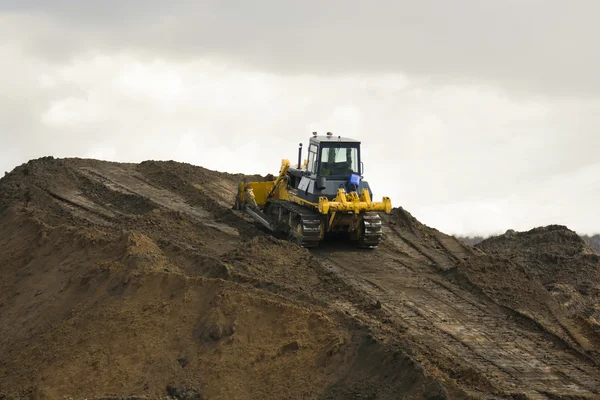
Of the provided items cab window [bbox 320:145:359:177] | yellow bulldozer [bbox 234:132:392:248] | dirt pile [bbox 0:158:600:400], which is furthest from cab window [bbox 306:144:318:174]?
dirt pile [bbox 0:158:600:400]

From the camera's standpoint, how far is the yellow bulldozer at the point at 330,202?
21.8 m

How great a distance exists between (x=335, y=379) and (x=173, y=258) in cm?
612

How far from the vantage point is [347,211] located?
21.9 meters

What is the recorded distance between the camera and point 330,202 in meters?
21.8

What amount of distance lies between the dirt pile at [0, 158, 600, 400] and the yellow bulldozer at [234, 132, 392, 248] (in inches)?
22.7

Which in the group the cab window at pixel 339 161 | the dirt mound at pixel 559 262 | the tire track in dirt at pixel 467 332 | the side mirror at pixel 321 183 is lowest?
the tire track in dirt at pixel 467 332

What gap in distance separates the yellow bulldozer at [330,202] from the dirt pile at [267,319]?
58cm

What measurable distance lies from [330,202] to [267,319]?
21.4 ft

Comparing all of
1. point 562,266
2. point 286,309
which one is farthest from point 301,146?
point 286,309

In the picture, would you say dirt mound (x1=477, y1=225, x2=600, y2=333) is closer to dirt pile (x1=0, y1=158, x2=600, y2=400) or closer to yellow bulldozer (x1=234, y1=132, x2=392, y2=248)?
dirt pile (x1=0, y1=158, x2=600, y2=400)

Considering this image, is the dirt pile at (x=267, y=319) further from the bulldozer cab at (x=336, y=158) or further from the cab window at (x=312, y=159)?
the cab window at (x=312, y=159)

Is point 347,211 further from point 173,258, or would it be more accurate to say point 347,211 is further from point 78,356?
point 78,356

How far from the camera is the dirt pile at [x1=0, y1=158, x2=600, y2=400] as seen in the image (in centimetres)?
1452

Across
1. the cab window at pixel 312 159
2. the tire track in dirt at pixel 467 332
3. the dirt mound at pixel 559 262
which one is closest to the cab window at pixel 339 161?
the cab window at pixel 312 159
